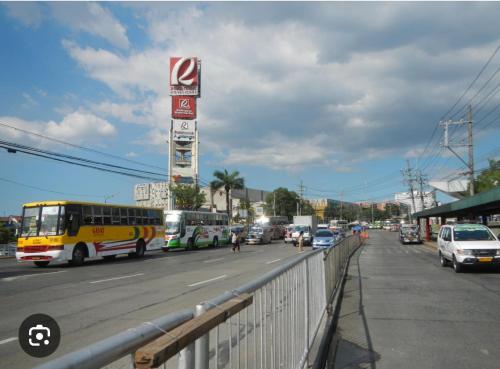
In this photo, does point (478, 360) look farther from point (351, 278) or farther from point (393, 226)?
point (393, 226)

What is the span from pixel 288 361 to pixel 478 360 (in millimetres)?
3087

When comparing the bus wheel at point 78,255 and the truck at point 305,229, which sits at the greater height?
the truck at point 305,229

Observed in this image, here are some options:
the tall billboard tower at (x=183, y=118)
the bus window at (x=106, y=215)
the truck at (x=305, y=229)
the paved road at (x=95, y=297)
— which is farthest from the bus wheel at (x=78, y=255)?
the tall billboard tower at (x=183, y=118)

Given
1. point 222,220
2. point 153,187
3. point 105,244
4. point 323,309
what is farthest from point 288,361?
point 153,187

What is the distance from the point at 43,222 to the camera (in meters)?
20.5

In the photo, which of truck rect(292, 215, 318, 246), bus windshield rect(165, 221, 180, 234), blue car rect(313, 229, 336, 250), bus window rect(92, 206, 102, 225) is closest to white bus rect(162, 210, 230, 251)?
bus windshield rect(165, 221, 180, 234)

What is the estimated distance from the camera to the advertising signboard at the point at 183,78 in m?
68.8

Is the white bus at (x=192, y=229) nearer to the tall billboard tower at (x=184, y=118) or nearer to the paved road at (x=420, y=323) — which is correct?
the paved road at (x=420, y=323)

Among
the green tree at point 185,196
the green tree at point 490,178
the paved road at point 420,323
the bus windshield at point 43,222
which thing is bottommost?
the paved road at point 420,323

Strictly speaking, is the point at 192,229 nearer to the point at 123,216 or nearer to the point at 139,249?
the point at 139,249

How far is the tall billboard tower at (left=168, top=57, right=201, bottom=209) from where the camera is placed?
222 ft

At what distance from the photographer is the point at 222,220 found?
43.8m

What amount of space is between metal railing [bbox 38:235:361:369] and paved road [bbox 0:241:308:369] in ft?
11.2

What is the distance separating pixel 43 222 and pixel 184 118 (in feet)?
162
